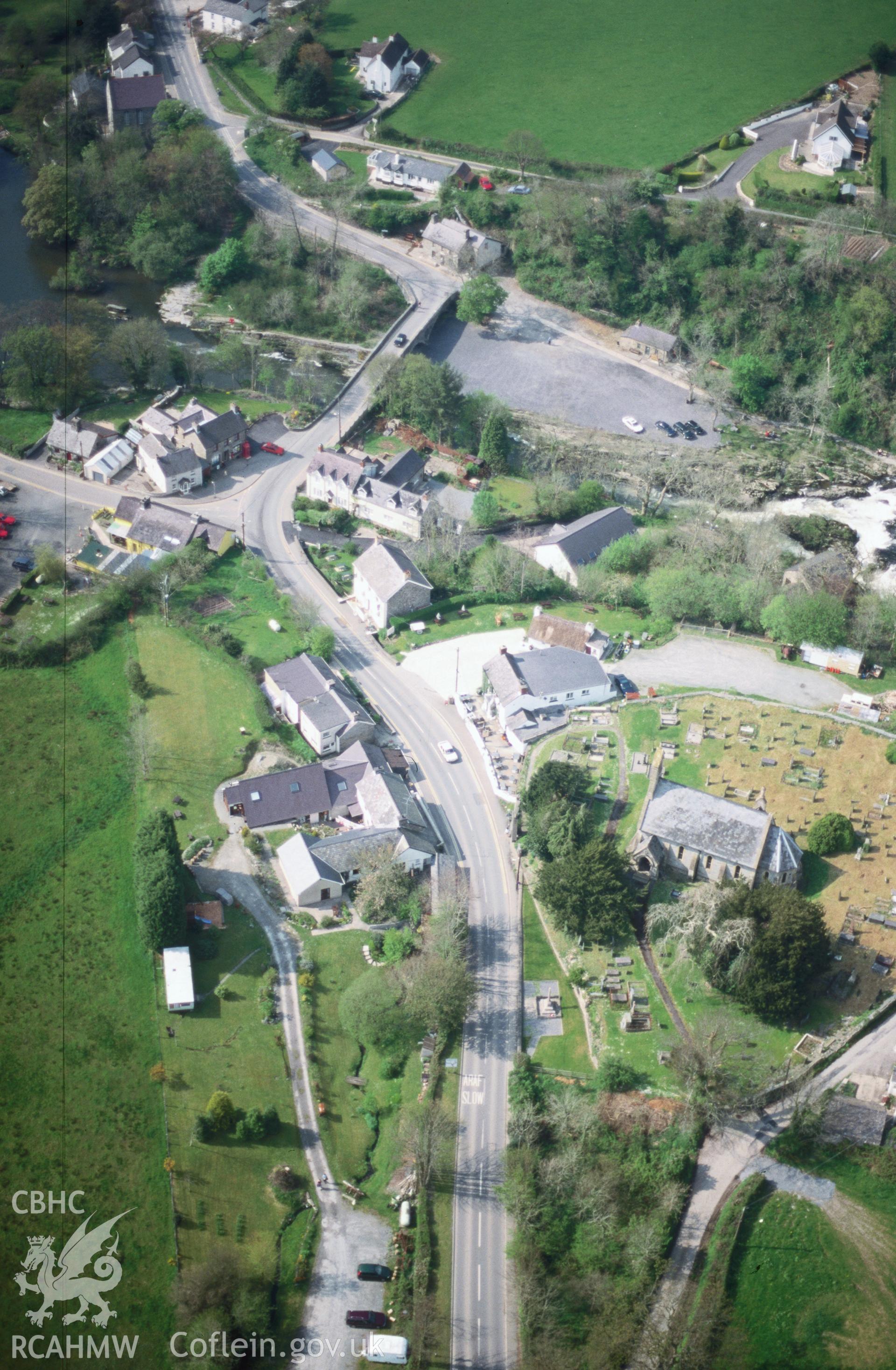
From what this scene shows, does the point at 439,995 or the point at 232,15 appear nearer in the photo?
the point at 439,995

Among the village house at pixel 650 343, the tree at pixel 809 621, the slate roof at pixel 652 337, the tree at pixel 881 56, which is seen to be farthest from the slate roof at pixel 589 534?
the tree at pixel 881 56

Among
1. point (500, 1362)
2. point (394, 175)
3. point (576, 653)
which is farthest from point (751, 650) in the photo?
point (394, 175)

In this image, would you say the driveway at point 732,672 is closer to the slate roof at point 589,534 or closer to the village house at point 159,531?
the slate roof at point 589,534

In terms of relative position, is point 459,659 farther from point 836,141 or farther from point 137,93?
point 137,93

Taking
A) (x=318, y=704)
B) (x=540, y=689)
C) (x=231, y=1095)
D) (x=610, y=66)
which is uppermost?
(x=610, y=66)

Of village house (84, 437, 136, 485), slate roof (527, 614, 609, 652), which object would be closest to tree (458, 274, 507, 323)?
village house (84, 437, 136, 485)

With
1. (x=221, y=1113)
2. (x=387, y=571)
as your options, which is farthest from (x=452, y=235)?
(x=221, y=1113)
